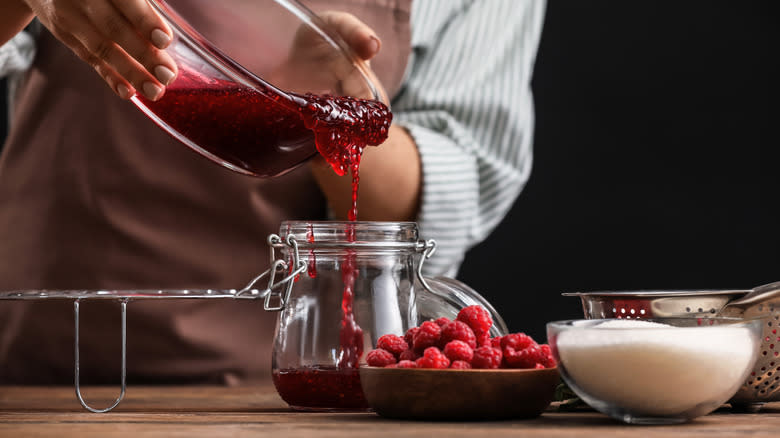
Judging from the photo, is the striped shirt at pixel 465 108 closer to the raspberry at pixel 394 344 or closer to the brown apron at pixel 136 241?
the brown apron at pixel 136 241

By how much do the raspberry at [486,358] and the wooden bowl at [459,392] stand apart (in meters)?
0.01

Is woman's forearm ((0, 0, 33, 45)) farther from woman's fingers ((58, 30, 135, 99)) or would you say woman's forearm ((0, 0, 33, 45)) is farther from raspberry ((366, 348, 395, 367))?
raspberry ((366, 348, 395, 367))

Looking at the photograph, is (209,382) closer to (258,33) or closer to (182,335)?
(182,335)

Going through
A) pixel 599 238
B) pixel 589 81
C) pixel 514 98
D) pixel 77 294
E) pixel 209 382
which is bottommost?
pixel 209 382

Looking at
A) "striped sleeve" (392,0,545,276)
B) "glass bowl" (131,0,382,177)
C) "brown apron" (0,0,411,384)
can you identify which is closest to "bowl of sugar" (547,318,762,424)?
"glass bowl" (131,0,382,177)

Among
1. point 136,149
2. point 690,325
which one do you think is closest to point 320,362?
point 690,325

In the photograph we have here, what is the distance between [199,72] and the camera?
0.91m

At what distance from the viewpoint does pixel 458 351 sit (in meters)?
0.81

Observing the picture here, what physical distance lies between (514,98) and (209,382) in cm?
72

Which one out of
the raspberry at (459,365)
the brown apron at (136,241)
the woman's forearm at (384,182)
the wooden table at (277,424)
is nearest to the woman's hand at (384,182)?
the woman's forearm at (384,182)

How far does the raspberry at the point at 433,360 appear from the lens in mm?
803

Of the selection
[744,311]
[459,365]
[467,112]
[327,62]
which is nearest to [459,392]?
[459,365]

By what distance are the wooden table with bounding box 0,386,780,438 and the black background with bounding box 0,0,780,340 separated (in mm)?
1541

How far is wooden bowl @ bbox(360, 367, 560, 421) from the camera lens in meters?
0.80
